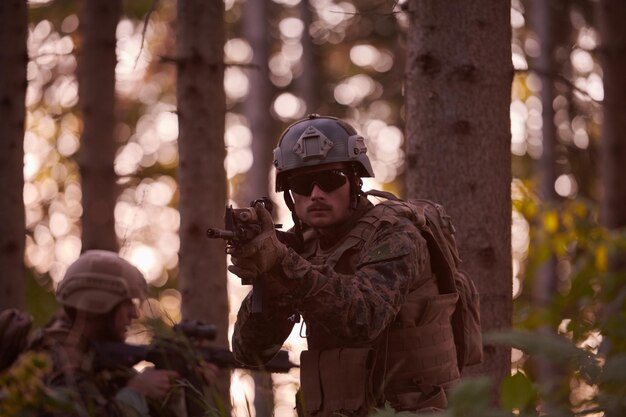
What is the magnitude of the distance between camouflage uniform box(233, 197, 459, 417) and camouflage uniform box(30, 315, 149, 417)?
4.31ft

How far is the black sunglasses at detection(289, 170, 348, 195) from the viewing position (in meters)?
4.24

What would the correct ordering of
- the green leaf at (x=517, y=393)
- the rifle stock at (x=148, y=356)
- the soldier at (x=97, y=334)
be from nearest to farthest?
the green leaf at (x=517, y=393) < the soldier at (x=97, y=334) < the rifle stock at (x=148, y=356)

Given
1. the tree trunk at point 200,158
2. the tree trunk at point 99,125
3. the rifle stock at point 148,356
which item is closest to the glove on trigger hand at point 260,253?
the rifle stock at point 148,356

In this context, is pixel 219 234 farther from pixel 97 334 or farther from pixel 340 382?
pixel 97 334

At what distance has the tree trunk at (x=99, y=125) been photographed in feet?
28.6

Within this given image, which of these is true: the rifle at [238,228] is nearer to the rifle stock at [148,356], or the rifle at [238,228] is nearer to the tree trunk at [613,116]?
the rifle stock at [148,356]

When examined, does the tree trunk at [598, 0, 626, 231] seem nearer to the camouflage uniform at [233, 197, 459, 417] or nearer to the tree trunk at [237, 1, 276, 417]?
the camouflage uniform at [233, 197, 459, 417]

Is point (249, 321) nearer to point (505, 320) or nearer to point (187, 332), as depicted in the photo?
point (187, 332)

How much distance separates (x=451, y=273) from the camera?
427 centimetres

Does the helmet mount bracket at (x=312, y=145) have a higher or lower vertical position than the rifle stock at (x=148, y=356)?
higher

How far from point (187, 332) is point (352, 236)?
169 centimetres

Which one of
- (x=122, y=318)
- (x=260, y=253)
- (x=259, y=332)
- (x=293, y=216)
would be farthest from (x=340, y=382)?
(x=122, y=318)

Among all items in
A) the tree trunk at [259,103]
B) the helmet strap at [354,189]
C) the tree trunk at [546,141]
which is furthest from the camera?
the tree trunk at [259,103]

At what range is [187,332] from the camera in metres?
5.54
